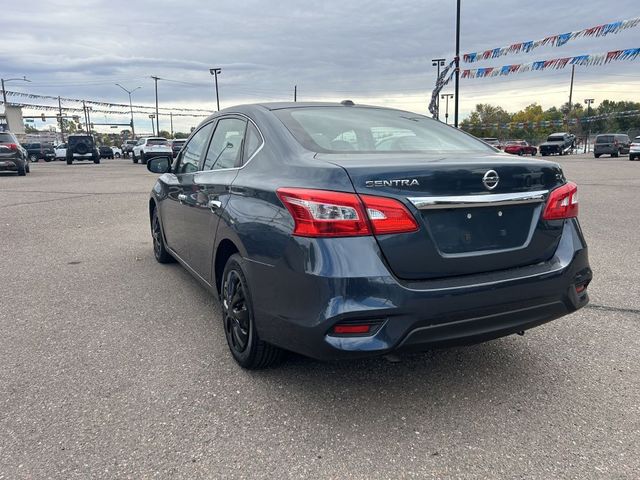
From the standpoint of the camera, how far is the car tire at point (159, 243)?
225 inches

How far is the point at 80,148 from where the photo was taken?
34688mm

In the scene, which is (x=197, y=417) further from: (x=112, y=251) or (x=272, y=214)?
(x=112, y=251)

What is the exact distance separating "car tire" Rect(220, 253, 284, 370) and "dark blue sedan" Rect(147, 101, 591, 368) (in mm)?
11

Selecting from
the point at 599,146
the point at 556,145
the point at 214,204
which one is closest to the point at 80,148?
the point at 214,204

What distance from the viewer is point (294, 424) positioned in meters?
2.66

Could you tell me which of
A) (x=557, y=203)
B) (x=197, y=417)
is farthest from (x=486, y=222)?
(x=197, y=417)

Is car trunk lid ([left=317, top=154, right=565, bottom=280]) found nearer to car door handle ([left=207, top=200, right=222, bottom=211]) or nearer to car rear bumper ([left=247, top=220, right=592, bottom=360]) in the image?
car rear bumper ([left=247, top=220, right=592, bottom=360])

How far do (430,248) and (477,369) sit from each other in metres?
1.13

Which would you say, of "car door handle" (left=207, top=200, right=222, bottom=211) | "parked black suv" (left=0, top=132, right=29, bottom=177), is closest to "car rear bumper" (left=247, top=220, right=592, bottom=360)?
"car door handle" (left=207, top=200, right=222, bottom=211)

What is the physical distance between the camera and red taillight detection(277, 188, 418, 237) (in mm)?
2428

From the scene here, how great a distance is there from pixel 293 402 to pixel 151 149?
106 ft

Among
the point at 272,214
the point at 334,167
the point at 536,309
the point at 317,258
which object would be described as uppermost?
the point at 334,167

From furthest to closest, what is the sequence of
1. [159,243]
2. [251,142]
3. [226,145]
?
[159,243]
[226,145]
[251,142]

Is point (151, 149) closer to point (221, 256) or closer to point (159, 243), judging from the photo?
point (159, 243)
